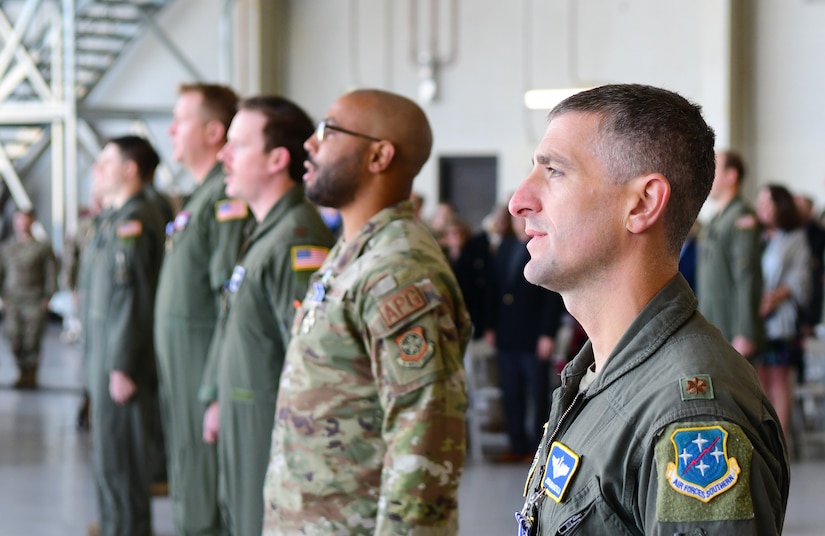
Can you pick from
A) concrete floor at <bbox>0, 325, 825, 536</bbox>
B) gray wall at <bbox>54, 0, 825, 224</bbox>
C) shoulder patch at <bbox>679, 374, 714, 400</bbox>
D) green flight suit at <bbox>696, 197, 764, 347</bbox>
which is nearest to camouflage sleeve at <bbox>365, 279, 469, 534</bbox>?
shoulder patch at <bbox>679, 374, 714, 400</bbox>

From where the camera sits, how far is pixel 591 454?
1200mm

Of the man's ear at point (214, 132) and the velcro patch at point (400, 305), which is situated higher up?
the man's ear at point (214, 132)

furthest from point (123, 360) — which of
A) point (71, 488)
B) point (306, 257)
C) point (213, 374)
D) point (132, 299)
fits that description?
point (71, 488)

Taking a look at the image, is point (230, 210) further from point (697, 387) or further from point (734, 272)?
point (734, 272)

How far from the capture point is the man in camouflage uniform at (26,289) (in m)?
10.0

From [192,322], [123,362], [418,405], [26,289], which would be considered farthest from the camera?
[26,289]

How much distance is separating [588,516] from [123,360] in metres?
3.39

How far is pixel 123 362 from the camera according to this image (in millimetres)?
4293

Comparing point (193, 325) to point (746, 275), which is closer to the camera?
point (193, 325)

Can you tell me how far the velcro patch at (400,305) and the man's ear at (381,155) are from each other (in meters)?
0.35

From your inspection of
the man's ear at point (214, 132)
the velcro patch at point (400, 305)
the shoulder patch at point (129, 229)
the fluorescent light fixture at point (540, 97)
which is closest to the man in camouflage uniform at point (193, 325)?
the man's ear at point (214, 132)

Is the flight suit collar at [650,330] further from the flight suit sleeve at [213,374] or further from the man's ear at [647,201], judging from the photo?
the flight suit sleeve at [213,374]

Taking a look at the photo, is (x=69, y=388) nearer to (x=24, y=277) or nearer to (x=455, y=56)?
(x=24, y=277)

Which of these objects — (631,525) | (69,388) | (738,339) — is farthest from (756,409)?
(69,388)
